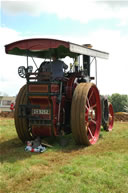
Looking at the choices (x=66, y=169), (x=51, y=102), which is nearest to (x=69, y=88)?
(x=51, y=102)

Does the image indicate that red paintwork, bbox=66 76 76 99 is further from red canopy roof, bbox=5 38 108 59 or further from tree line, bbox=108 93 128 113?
tree line, bbox=108 93 128 113

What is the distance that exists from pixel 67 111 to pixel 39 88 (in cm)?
114

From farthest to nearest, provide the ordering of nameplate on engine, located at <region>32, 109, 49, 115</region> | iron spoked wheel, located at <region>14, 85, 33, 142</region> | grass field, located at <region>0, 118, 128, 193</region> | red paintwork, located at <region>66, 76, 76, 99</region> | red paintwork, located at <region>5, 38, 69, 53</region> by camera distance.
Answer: red paintwork, located at <region>66, 76, 76, 99</region>
iron spoked wheel, located at <region>14, 85, 33, 142</region>
nameplate on engine, located at <region>32, 109, 49, 115</region>
red paintwork, located at <region>5, 38, 69, 53</region>
grass field, located at <region>0, 118, 128, 193</region>

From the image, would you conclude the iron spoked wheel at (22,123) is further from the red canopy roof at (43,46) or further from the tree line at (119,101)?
the tree line at (119,101)

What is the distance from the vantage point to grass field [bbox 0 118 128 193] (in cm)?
340

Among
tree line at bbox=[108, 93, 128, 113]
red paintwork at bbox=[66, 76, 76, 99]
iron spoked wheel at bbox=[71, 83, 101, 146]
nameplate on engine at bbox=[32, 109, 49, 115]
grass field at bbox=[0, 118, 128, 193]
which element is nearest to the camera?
grass field at bbox=[0, 118, 128, 193]

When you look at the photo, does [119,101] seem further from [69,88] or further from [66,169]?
[66,169]

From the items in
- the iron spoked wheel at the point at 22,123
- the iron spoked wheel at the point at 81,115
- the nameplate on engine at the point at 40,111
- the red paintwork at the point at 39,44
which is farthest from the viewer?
the iron spoked wheel at the point at 22,123

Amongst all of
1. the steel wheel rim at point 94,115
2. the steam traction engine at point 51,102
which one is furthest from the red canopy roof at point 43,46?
the steel wheel rim at point 94,115

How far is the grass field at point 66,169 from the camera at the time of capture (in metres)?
3.40

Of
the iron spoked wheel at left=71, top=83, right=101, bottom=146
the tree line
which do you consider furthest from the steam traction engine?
the tree line

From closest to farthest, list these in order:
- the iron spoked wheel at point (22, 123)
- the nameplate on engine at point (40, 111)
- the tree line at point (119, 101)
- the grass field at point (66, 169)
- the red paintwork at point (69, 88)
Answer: the grass field at point (66, 169) < the nameplate on engine at point (40, 111) < the iron spoked wheel at point (22, 123) < the red paintwork at point (69, 88) < the tree line at point (119, 101)

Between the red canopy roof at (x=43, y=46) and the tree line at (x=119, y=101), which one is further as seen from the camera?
the tree line at (x=119, y=101)

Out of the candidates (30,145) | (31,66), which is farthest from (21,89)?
(30,145)
